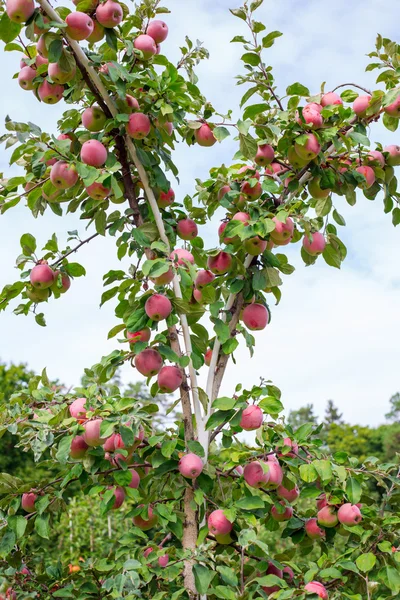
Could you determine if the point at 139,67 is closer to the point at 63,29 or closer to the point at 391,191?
the point at 63,29

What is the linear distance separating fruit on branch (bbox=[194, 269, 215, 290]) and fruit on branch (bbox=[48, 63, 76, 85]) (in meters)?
0.67

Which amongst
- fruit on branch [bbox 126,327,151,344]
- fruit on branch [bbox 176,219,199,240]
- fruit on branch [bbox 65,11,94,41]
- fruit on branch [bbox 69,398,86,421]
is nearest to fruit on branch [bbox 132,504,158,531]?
fruit on branch [bbox 69,398,86,421]

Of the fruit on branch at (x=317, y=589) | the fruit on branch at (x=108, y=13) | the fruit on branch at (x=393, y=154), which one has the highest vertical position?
the fruit on branch at (x=393, y=154)

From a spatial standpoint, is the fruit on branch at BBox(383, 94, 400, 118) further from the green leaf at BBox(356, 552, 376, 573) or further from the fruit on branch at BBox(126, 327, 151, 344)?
the green leaf at BBox(356, 552, 376, 573)

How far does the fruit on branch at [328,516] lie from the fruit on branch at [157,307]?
0.74m

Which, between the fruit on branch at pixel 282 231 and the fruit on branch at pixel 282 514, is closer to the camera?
the fruit on branch at pixel 282 231

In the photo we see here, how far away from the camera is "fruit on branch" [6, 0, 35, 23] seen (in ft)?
5.32

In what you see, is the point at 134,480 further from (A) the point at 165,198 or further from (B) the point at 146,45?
(B) the point at 146,45

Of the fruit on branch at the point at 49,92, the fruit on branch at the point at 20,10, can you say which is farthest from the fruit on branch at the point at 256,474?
the fruit on branch at the point at 20,10

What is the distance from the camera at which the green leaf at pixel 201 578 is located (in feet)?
5.37

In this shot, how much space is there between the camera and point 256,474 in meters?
1.79

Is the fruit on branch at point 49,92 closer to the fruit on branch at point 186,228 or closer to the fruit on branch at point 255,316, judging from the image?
the fruit on branch at point 186,228

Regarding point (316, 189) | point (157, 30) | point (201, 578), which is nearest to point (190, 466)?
point (201, 578)

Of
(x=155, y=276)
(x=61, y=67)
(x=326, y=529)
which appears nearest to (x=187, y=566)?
(x=326, y=529)
